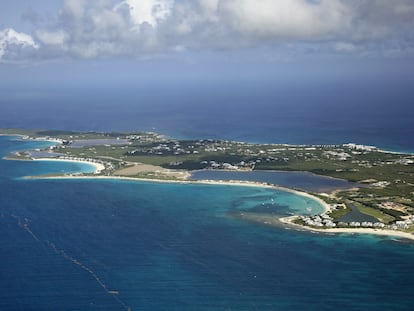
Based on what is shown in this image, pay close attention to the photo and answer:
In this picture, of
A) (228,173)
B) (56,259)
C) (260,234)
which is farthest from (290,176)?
(56,259)

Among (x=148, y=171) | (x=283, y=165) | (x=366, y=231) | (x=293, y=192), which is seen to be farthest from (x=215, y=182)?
(x=366, y=231)

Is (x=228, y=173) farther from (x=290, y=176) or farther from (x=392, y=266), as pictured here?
(x=392, y=266)

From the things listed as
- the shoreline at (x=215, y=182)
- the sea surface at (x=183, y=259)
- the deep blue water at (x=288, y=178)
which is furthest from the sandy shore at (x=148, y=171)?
the sea surface at (x=183, y=259)

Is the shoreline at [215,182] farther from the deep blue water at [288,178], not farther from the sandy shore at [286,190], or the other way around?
the deep blue water at [288,178]

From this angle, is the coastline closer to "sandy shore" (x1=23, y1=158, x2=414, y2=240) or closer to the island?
"sandy shore" (x1=23, y1=158, x2=414, y2=240)

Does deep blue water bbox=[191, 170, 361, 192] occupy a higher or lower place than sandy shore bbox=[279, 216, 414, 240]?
higher

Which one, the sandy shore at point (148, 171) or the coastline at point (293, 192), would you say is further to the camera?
the sandy shore at point (148, 171)

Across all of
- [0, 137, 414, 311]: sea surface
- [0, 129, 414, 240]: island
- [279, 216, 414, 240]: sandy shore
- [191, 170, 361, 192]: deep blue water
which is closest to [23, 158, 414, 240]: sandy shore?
[279, 216, 414, 240]: sandy shore
